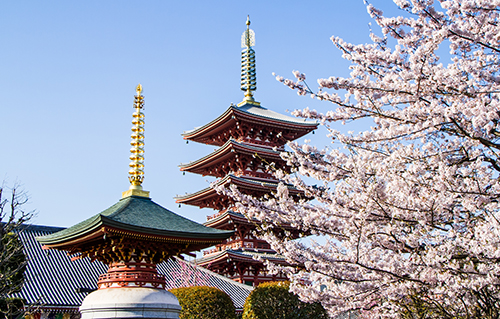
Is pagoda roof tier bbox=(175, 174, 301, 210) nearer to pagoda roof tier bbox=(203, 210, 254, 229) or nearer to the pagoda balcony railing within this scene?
pagoda roof tier bbox=(203, 210, 254, 229)

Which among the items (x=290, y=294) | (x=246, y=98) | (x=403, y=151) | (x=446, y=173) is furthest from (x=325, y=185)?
(x=246, y=98)

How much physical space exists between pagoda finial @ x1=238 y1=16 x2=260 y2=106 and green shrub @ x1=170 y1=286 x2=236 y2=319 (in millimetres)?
14880

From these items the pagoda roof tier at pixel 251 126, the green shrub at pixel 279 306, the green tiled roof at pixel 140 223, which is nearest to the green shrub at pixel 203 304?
the green shrub at pixel 279 306

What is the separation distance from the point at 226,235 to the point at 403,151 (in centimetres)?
698

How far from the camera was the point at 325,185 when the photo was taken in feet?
23.1

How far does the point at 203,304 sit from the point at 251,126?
1254 cm

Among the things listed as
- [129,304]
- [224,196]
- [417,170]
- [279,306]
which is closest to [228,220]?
[224,196]

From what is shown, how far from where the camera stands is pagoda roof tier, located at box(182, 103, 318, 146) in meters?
24.7

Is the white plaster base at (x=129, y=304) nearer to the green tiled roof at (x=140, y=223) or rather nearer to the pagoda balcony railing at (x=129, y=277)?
the pagoda balcony railing at (x=129, y=277)

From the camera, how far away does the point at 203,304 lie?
1453cm

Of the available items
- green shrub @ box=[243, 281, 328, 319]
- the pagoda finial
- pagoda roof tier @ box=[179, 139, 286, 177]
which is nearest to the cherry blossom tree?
green shrub @ box=[243, 281, 328, 319]

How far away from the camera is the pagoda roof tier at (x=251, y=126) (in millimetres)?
24656

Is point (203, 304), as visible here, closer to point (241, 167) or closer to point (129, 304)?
point (129, 304)

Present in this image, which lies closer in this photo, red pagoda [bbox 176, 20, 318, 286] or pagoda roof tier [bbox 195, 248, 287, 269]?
pagoda roof tier [bbox 195, 248, 287, 269]
